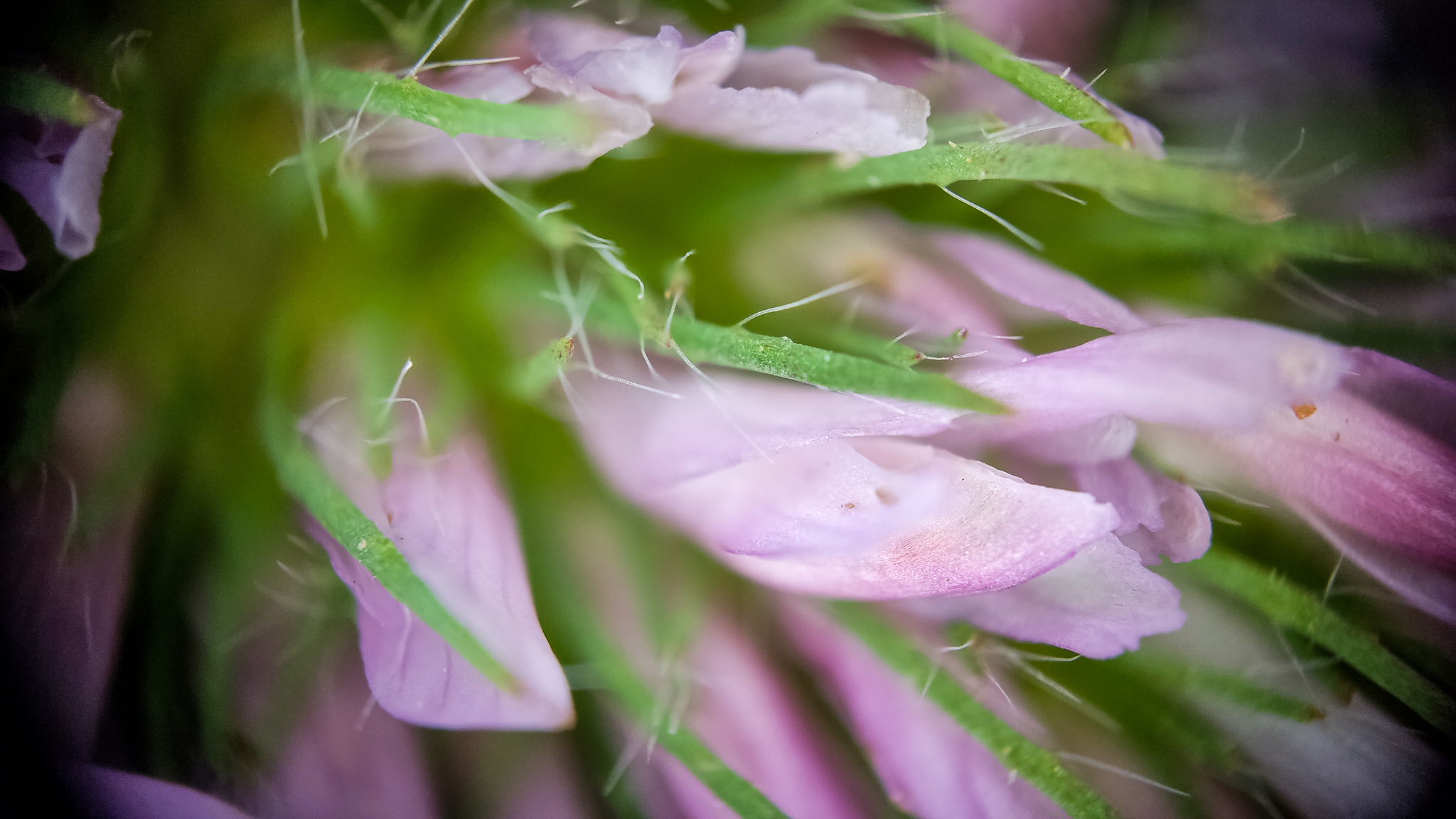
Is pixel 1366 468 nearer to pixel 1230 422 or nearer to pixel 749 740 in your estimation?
pixel 1230 422

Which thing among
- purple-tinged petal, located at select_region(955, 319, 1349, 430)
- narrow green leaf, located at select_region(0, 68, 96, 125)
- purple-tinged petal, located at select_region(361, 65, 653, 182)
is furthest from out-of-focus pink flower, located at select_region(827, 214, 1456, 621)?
narrow green leaf, located at select_region(0, 68, 96, 125)

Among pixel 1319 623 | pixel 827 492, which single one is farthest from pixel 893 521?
pixel 1319 623

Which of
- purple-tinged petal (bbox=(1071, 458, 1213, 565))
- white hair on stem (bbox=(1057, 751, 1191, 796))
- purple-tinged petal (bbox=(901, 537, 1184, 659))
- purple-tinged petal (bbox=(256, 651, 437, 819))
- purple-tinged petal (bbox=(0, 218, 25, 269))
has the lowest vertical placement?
purple-tinged petal (bbox=(256, 651, 437, 819))

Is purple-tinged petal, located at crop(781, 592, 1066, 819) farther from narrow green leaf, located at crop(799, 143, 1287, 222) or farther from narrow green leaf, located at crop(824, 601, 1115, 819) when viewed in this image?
narrow green leaf, located at crop(799, 143, 1287, 222)

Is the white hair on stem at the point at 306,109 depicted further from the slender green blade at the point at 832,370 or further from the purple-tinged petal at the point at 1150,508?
the purple-tinged petal at the point at 1150,508

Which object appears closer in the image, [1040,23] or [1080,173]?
[1080,173]

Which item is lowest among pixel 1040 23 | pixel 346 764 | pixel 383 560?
pixel 346 764

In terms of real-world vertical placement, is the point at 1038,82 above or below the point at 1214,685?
above
